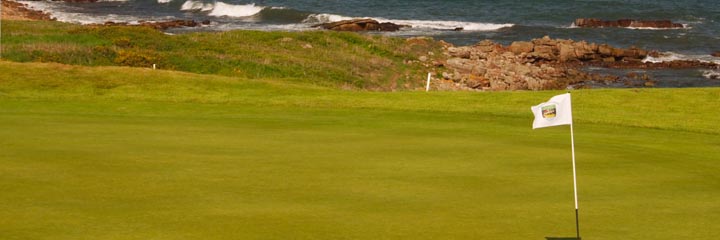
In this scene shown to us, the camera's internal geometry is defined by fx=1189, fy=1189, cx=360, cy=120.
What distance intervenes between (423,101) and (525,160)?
1148cm

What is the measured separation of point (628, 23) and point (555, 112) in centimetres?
8087

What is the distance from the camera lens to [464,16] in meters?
103

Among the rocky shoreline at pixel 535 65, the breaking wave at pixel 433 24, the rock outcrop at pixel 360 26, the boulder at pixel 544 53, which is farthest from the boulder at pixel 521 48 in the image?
the breaking wave at pixel 433 24

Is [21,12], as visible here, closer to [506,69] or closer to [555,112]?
[506,69]

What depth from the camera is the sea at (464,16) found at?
8338 centimetres

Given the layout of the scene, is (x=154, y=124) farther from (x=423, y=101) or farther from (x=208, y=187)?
(x=423, y=101)

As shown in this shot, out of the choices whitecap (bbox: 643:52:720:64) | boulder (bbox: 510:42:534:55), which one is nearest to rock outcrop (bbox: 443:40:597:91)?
boulder (bbox: 510:42:534:55)

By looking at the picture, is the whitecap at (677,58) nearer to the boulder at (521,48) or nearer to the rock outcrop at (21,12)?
the boulder at (521,48)

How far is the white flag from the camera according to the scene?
13719 millimetres

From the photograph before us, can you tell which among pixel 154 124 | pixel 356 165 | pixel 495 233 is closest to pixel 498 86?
pixel 154 124

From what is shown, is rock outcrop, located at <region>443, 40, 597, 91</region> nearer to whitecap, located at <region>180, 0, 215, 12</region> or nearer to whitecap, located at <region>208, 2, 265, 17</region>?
whitecap, located at <region>208, 2, 265, 17</region>

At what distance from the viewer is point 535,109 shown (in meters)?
13.9

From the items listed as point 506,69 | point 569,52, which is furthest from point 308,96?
point 569,52

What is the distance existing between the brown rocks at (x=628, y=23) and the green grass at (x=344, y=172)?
63.1 metres
